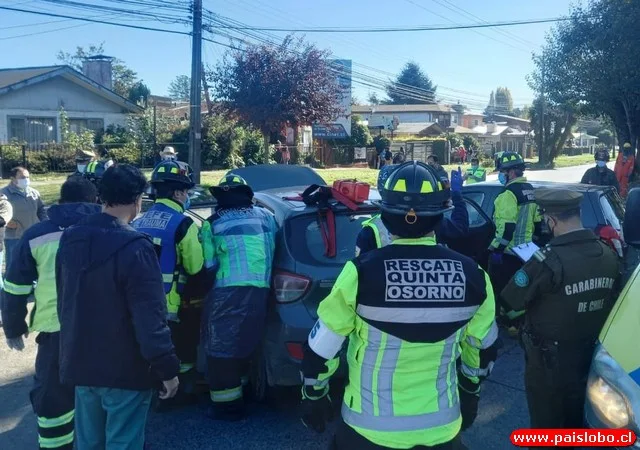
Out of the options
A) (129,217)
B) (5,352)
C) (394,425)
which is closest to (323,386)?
(394,425)

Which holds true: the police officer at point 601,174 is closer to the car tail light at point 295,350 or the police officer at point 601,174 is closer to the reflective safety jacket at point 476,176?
the reflective safety jacket at point 476,176

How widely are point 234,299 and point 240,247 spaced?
0.36 m

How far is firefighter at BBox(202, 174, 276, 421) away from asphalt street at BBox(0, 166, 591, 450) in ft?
0.62

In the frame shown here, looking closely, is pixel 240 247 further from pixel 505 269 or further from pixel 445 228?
pixel 505 269

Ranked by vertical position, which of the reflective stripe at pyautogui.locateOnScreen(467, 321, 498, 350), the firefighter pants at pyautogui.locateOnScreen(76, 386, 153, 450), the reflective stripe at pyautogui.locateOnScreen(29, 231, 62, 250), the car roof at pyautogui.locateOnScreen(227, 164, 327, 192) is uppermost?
the car roof at pyautogui.locateOnScreen(227, 164, 327, 192)

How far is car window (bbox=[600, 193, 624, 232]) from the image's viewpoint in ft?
19.8

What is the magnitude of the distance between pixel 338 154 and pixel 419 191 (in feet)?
116

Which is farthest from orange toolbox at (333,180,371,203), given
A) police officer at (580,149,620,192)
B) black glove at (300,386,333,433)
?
police officer at (580,149,620,192)

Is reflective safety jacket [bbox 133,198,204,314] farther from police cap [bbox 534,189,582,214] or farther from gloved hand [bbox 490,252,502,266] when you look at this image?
gloved hand [bbox 490,252,502,266]

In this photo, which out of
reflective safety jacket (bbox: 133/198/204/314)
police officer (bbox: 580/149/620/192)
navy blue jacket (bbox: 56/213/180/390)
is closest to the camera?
navy blue jacket (bbox: 56/213/180/390)

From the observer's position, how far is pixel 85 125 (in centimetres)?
3180

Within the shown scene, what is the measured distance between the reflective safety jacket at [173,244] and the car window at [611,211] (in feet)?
13.5

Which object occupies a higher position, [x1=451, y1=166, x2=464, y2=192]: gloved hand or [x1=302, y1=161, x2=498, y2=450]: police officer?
[x1=451, y1=166, x2=464, y2=192]: gloved hand

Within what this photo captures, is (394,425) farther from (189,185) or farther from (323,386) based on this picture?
(189,185)
